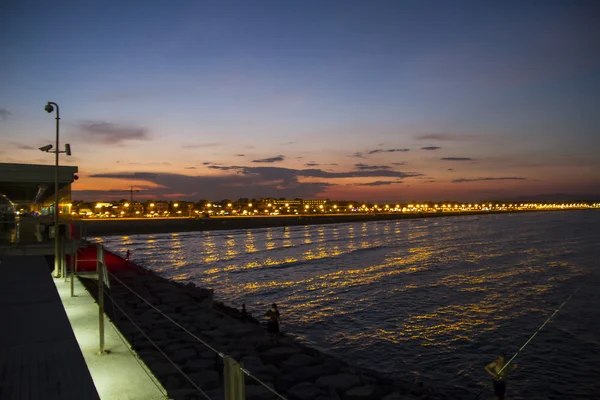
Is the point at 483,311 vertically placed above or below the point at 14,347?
below

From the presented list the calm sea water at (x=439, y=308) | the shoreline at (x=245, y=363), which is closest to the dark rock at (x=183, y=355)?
the shoreline at (x=245, y=363)

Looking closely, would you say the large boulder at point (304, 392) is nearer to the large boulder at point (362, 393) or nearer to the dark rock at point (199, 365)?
the large boulder at point (362, 393)

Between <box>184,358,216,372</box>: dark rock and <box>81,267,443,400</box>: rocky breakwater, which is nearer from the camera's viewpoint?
<box>81,267,443,400</box>: rocky breakwater

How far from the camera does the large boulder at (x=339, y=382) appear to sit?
1095 centimetres

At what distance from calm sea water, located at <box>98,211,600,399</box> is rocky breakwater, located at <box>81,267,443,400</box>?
2.53 m

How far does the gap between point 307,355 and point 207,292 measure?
442 inches

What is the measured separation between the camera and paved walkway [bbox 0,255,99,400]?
609 centimetres

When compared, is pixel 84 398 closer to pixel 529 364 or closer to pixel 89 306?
pixel 89 306

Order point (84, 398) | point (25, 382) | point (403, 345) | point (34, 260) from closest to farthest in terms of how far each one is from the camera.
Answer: point (84, 398)
point (25, 382)
point (403, 345)
point (34, 260)

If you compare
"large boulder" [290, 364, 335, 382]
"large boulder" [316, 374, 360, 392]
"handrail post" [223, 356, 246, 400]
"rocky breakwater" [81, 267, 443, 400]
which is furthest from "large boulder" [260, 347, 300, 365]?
"handrail post" [223, 356, 246, 400]

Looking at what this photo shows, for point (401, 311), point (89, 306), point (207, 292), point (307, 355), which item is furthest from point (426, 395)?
point (207, 292)

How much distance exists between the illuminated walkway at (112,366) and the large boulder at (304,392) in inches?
173

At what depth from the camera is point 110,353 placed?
7.79 m

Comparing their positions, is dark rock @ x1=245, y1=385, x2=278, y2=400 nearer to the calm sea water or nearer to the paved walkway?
the paved walkway
